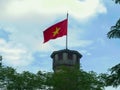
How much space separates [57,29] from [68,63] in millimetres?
41494

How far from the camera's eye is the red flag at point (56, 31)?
59.8 metres

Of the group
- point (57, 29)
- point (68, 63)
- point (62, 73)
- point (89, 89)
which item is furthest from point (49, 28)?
point (68, 63)

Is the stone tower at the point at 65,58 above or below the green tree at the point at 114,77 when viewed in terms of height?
above

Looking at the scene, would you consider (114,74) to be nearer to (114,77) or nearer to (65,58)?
(114,77)

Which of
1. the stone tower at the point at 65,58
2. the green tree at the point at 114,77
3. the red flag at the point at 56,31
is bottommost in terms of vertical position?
the green tree at the point at 114,77

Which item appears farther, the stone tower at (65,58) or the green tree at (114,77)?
the stone tower at (65,58)

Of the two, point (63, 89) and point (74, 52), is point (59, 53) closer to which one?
point (74, 52)

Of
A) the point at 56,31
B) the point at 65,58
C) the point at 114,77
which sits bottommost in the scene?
the point at 114,77

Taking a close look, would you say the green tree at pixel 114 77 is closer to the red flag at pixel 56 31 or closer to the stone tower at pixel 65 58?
the red flag at pixel 56 31

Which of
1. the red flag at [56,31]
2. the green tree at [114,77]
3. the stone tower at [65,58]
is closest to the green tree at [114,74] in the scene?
the green tree at [114,77]

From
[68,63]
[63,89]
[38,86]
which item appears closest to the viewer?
[63,89]

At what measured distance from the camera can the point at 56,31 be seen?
61.3 meters

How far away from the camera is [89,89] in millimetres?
58281

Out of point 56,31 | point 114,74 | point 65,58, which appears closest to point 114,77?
point 114,74
